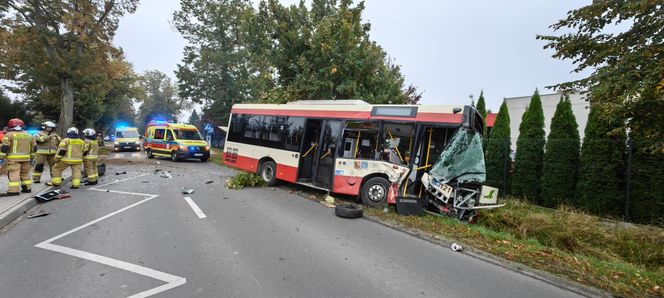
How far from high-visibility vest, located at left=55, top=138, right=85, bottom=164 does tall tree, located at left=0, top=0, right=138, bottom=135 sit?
46.5 ft

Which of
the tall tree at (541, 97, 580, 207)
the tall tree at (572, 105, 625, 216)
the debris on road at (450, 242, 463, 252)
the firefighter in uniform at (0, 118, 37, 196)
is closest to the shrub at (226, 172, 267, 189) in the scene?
the firefighter in uniform at (0, 118, 37, 196)

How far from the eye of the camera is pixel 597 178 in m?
9.09

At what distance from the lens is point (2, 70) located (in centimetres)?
2428

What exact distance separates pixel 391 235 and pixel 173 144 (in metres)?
16.8

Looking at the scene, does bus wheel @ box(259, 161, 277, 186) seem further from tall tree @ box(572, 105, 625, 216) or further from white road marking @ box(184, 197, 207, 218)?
tall tree @ box(572, 105, 625, 216)

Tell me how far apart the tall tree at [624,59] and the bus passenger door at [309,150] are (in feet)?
20.9

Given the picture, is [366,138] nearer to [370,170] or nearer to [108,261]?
[370,170]

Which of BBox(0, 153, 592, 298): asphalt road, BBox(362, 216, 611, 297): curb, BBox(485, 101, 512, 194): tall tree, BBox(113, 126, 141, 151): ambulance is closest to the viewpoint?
BBox(0, 153, 592, 298): asphalt road

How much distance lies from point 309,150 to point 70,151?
22.4 ft

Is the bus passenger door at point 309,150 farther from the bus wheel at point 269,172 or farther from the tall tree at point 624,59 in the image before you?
the tall tree at point 624,59

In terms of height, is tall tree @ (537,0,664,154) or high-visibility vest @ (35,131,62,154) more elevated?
tall tree @ (537,0,664,154)

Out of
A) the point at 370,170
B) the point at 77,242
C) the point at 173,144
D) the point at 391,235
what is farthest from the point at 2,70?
the point at 391,235

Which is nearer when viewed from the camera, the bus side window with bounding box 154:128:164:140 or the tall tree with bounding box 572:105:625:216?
the tall tree with bounding box 572:105:625:216

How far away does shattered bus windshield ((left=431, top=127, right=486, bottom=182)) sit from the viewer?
7.23 metres
